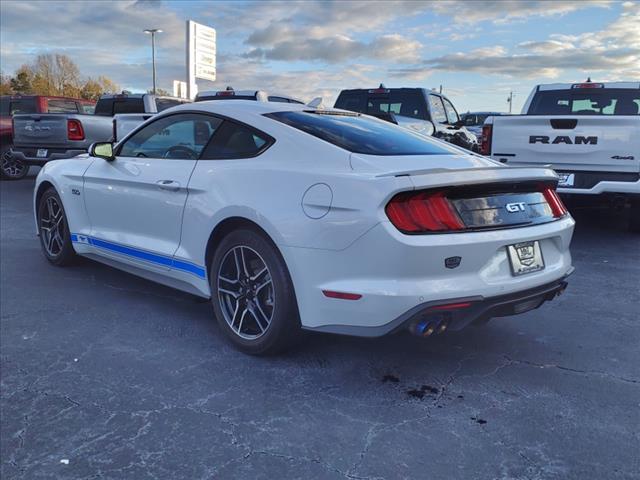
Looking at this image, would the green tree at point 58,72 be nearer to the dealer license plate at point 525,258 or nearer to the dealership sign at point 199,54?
the dealership sign at point 199,54

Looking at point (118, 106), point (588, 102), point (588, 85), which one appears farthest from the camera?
point (118, 106)

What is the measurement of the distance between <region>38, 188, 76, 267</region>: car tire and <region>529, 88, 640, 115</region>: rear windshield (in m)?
6.65

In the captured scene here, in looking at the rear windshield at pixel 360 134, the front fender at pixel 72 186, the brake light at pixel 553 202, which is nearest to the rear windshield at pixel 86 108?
the front fender at pixel 72 186

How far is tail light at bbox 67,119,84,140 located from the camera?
10.6m

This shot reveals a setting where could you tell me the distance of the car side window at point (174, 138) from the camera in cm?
407

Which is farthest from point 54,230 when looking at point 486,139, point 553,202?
point 486,139

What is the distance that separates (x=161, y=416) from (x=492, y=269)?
1.83 metres

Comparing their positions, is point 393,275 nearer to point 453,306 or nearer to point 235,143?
point 453,306

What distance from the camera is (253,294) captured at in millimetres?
3629

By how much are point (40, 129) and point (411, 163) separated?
9603mm

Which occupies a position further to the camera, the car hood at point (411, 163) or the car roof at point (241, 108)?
the car roof at point (241, 108)

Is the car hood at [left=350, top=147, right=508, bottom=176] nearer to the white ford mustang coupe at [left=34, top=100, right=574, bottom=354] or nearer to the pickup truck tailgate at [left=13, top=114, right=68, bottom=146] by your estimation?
the white ford mustang coupe at [left=34, top=100, right=574, bottom=354]

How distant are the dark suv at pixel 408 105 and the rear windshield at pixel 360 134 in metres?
7.43

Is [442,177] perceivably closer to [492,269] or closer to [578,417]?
[492,269]
